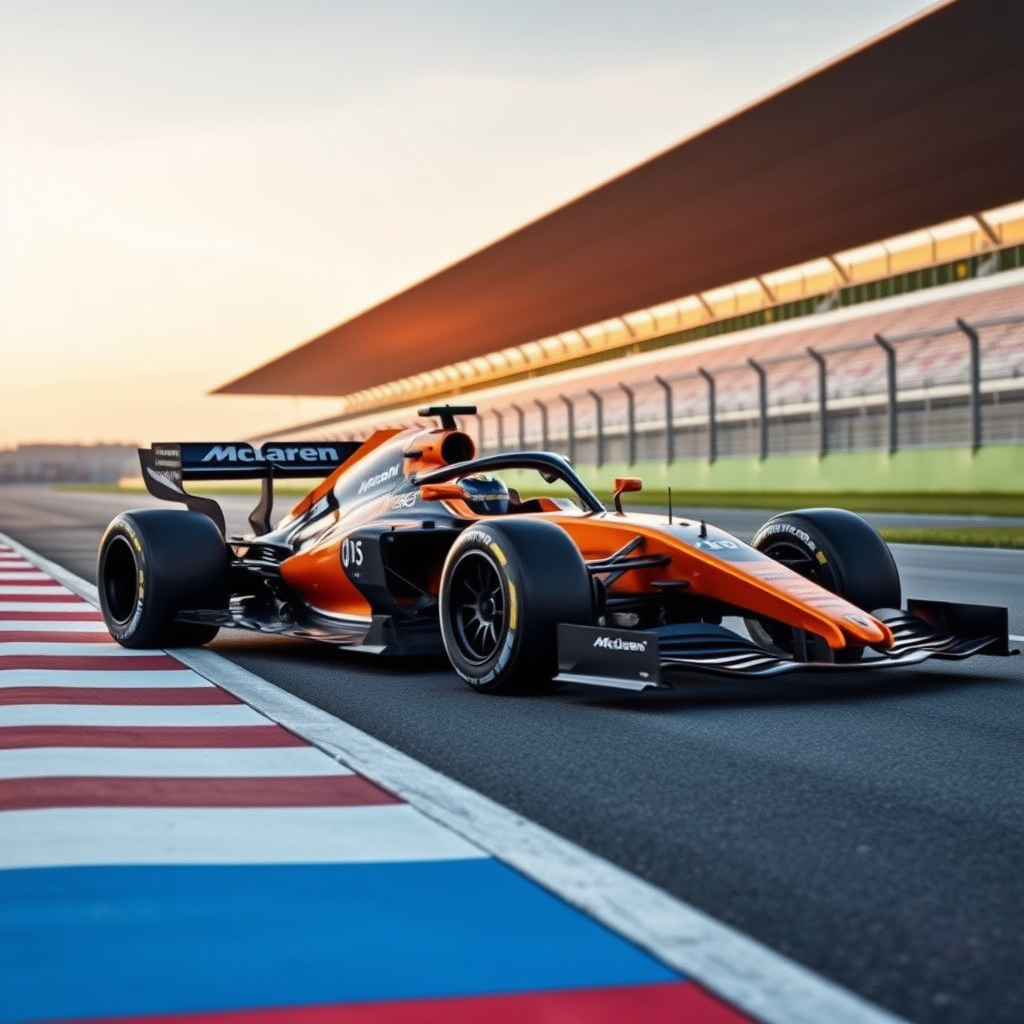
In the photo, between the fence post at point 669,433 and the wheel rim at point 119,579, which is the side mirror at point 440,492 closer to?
the wheel rim at point 119,579

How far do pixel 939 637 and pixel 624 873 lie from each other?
3.32 metres

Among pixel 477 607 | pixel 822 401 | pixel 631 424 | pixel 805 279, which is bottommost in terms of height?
pixel 477 607

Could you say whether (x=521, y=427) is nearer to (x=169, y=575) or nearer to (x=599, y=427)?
(x=599, y=427)

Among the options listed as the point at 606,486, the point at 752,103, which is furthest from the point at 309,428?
the point at 752,103

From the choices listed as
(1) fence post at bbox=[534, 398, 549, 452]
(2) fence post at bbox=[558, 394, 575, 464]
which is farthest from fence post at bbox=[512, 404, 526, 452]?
(2) fence post at bbox=[558, 394, 575, 464]

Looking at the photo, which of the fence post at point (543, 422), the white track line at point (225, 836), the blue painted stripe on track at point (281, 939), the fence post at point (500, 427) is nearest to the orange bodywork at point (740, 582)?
the white track line at point (225, 836)

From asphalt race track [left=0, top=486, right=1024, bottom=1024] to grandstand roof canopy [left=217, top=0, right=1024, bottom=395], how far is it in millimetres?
16768

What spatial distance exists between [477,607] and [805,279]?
3473 cm

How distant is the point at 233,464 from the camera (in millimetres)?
9250

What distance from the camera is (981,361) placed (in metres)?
23.8

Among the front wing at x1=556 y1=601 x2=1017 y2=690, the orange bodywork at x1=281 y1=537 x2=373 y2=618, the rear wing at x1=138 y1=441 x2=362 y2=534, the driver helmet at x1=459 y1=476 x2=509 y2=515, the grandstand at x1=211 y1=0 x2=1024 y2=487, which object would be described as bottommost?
the front wing at x1=556 y1=601 x2=1017 y2=690

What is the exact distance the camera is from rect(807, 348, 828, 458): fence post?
27.2 metres

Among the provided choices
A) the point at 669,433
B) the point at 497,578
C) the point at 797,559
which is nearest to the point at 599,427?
the point at 669,433

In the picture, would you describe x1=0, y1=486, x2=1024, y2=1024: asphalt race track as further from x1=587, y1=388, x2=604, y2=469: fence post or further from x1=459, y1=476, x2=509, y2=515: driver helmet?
x1=587, y1=388, x2=604, y2=469: fence post
